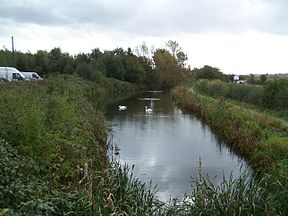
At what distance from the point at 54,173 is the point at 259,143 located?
8.27 meters

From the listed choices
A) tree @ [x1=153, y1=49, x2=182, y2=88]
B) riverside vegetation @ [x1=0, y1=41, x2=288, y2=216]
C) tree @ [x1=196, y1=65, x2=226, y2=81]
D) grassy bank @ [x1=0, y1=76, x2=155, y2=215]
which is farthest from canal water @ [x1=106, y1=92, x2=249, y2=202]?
tree @ [x1=153, y1=49, x2=182, y2=88]

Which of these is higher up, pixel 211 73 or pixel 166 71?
pixel 166 71

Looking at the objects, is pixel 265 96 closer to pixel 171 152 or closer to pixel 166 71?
pixel 171 152

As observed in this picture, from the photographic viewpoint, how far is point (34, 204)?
4930 millimetres

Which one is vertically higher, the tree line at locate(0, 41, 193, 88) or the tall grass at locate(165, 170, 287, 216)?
the tree line at locate(0, 41, 193, 88)

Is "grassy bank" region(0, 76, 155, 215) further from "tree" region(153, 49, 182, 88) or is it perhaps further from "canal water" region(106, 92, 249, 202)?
"tree" region(153, 49, 182, 88)

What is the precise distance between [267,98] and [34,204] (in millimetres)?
19675

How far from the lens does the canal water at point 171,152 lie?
11.9 m

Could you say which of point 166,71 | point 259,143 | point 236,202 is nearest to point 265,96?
point 259,143

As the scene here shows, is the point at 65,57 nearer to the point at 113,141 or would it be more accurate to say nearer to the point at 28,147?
the point at 113,141

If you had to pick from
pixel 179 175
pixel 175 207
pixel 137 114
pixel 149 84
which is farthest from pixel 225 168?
pixel 149 84

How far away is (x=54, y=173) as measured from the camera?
25.0 feet

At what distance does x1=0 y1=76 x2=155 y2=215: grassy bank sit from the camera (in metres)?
5.40

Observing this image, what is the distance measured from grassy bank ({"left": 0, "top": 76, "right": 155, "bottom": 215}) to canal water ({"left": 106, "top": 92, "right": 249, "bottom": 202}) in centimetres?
202
